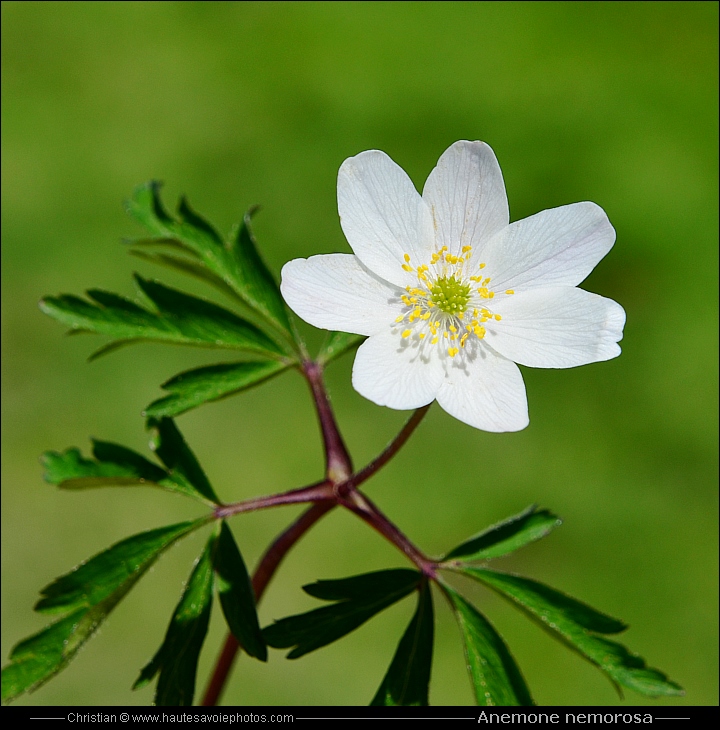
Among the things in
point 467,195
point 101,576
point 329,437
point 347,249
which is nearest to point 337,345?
point 329,437

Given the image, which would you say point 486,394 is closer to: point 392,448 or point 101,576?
point 392,448

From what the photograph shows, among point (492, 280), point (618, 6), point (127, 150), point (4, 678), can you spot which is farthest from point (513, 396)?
point (618, 6)

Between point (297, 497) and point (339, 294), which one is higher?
point (339, 294)

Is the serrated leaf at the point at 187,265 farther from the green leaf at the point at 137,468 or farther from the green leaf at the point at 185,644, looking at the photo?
the green leaf at the point at 185,644

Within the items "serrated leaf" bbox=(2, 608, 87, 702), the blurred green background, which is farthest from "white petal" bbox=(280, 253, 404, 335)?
the blurred green background

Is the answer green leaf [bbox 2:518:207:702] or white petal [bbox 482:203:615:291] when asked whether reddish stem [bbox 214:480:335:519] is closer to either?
green leaf [bbox 2:518:207:702]
